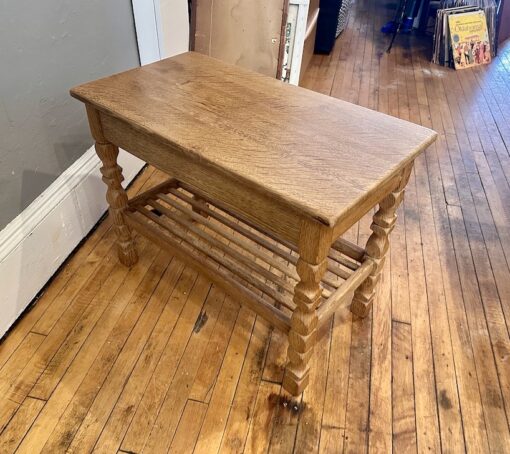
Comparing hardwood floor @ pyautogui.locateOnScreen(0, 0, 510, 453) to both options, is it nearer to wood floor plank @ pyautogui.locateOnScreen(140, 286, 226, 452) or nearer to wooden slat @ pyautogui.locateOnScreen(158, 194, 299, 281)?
wood floor plank @ pyautogui.locateOnScreen(140, 286, 226, 452)

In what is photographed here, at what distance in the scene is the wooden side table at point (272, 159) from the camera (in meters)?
0.91

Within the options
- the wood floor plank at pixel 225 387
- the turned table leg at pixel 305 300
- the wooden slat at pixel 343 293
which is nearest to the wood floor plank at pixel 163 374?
the wood floor plank at pixel 225 387

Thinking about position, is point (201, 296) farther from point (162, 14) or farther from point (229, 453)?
point (162, 14)

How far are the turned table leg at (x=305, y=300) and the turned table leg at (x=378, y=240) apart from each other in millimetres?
335

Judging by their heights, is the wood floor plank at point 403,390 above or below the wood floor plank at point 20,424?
above

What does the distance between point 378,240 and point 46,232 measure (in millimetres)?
1166

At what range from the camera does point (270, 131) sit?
1.07 m

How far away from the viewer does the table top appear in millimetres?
899

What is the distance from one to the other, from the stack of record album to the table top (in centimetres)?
322

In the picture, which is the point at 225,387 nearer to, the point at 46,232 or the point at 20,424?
the point at 20,424

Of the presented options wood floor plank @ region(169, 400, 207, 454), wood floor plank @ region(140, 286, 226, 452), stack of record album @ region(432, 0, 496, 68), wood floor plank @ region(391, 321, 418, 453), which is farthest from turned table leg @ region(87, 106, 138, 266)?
stack of record album @ region(432, 0, 496, 68)

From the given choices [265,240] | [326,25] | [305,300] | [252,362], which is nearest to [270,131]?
[305,300]

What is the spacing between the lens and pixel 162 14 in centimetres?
200

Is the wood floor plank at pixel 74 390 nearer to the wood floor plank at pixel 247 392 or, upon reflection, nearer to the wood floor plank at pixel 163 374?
the wood floor plank at pixel 163 374
